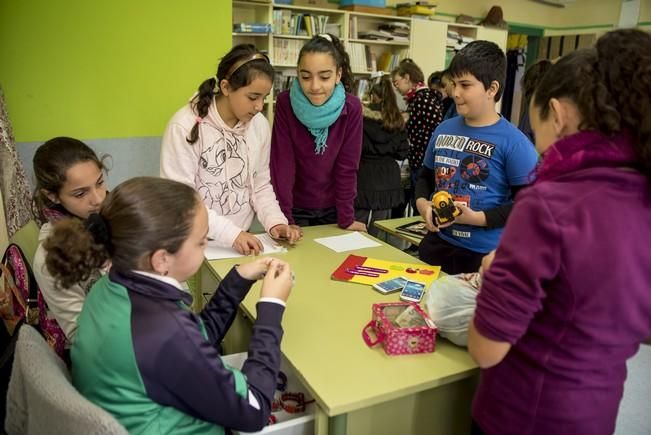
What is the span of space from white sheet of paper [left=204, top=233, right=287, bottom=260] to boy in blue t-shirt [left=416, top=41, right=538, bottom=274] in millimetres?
586

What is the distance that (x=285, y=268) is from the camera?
128cm

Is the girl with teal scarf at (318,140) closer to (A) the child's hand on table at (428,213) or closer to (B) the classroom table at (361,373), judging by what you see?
(A) the child's hand on table at (428,213)

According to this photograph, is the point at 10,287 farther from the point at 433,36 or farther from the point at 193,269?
the point at 433,36

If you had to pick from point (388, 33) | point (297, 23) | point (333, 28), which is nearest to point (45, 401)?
point (297, 23)

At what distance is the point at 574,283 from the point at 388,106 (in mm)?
2826

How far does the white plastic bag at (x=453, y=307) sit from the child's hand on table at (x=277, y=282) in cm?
38

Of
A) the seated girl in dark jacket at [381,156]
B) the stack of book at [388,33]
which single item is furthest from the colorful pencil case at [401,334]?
the stack of book at [388,33]

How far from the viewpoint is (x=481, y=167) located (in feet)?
5.81

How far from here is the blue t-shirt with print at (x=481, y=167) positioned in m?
1.73

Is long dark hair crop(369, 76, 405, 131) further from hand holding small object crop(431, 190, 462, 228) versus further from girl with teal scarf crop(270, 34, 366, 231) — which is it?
hand holding small object crop(431, 190, 462, 228)

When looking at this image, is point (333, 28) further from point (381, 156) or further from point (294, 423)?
point (294, 423)

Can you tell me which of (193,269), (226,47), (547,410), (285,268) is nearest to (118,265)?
(193,269)

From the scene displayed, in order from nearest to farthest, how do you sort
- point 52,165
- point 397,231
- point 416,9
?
point 52,165 < point 397,231 < point 416,9

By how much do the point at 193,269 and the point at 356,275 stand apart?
0.71 m
